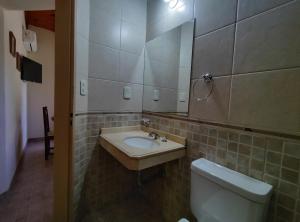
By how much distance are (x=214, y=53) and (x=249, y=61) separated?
23cm

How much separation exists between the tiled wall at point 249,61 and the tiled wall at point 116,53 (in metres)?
0.59

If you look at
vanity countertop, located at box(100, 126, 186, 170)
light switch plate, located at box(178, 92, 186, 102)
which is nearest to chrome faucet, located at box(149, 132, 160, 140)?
vanity countertop, located at box(100, 126, 186, 170)

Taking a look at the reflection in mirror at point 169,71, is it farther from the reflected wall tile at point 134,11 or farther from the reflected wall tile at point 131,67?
the reflected wall tile at point 134,11

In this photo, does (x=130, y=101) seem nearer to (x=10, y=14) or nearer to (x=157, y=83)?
(x=157, y=83)

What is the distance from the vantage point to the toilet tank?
2.29 ft

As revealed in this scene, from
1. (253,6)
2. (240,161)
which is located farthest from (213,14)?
(240,161)

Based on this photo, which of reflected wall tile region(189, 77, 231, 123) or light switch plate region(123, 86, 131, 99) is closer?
reflected wall tile region(189, 77, 231, 123)

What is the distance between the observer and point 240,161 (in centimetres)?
89

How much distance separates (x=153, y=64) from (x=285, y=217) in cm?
143

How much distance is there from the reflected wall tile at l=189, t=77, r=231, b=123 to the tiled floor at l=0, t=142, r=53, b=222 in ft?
5.33

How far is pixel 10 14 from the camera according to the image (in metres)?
1.88

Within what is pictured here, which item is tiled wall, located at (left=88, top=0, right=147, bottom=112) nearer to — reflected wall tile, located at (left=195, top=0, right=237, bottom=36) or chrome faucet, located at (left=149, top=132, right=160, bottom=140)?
chrome faucet, located at (left=149, top=132, right=160, bottom=140)

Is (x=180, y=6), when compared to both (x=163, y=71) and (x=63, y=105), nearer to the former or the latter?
(x=163, y=71)

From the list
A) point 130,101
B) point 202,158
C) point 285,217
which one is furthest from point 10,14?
Answer: point 285,217
